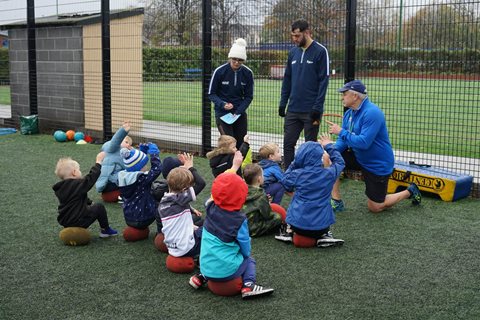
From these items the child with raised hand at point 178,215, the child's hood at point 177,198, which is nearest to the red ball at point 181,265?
the child with raised hand at point 178,215

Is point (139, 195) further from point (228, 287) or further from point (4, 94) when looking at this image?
point (4, 94)

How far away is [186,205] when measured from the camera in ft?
15.6

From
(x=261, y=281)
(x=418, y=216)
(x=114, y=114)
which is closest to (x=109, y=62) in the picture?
(x=114, y=114)

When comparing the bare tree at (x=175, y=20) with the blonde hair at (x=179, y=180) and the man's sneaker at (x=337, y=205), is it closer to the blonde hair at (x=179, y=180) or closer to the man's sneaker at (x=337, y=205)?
the man's sneaker at (x=337, y=205)

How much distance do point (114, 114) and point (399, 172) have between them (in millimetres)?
6866

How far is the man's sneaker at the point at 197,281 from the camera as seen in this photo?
432 centimetres

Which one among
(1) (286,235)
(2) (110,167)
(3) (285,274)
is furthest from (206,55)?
(3) (285,274)

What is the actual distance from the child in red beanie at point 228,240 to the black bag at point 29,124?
1014 centimetres

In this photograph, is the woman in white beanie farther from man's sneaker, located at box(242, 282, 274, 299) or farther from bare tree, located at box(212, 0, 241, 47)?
man's sneaker, located at box(242, 282, 274, 299)

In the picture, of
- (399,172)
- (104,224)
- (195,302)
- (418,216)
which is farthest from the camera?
(399,172)

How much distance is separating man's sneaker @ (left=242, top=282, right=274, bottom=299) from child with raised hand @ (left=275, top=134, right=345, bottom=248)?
3.85 feet

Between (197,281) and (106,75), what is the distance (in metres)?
8.15

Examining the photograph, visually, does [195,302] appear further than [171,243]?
No

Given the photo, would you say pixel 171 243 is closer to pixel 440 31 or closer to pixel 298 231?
pixel 298 231
